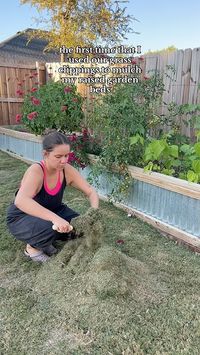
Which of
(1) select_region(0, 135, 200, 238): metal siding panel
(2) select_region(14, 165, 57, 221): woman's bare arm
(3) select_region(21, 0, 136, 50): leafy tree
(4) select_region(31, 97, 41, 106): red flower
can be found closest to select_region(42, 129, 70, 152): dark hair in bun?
(2) select_region(14, 165, 57, 221): woman's bare arm

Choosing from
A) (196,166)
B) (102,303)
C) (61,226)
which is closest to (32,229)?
(61,226)

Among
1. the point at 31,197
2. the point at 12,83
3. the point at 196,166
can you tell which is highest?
the point at 12,83

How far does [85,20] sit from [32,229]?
10.3 m

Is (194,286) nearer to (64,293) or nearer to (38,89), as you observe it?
(64,293)

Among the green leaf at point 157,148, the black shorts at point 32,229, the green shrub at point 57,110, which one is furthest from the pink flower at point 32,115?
the black shorts at point 32,229

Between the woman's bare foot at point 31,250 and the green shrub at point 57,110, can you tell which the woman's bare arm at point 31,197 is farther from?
the green shrub at point 57,110

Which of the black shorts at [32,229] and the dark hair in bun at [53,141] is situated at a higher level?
the dark hair in bun at [53,141]

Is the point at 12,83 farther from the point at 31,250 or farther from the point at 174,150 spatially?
the point at 31,250

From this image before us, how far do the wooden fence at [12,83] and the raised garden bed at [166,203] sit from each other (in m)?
4.01

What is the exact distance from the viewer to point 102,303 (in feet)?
6.03

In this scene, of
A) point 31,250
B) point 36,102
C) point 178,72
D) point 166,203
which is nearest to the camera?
point 31,250

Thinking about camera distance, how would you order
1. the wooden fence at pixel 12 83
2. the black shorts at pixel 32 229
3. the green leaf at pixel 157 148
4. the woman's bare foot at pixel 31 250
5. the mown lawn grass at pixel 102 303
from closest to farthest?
the mown lawn grass at pixel 102 303, the black shorts at pixel 32 229, the woman's bare foot at pixel 31 250, the green leaf at pixel 157 148, the wooden fence at pixel 12 83

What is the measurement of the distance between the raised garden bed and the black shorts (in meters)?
0.97

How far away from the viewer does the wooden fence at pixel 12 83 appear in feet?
22.1
